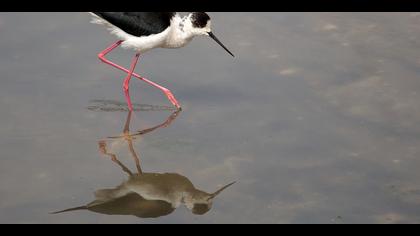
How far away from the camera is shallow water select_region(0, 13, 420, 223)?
5242 mm

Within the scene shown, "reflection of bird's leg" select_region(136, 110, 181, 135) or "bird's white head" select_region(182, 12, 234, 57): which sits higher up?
"bird's white head" select_region(182, 12, 234, 57)

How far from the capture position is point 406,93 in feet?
21.2

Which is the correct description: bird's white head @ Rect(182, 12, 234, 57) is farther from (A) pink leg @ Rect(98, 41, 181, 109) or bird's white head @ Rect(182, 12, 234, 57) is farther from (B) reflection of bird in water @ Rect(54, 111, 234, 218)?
(B) reflection of bird in water @ Rect(54, 111, 234, 218)

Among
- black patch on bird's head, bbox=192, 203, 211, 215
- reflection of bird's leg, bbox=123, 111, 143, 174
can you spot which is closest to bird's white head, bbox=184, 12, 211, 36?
reflection of bird's leg, bbox=123, 111, 143, 174

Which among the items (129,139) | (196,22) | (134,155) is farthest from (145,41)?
(134,155)

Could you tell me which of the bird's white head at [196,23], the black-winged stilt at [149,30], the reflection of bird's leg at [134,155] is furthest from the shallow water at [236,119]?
the bird's white head at [196,23]

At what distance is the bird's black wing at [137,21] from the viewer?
629 cm

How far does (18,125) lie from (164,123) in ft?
3.67

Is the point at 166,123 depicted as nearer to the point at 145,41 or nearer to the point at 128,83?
the point at 128,83

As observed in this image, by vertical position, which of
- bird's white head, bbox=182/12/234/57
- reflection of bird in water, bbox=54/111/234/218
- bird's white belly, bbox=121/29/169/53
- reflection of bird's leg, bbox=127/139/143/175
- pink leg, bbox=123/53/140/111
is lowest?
reflection of bird in water, bbox=54/111/234/218

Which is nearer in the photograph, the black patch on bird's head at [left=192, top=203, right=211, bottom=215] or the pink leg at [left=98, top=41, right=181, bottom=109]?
the black patch on bird's head at [left=192, top=203, right=211, bottom=215]

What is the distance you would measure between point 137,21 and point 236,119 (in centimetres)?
112

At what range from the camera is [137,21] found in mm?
6297
